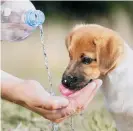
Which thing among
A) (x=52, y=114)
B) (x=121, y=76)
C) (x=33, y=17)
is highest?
(x=33, y=17)

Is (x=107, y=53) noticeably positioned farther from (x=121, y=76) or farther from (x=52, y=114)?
(x=52, y=114)

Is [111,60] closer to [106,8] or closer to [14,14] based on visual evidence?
[106,8]

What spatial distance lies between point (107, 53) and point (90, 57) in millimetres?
41

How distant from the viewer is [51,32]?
152cm

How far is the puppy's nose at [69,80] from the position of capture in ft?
4.74

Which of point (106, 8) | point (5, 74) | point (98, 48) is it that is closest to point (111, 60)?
point (98, 48)

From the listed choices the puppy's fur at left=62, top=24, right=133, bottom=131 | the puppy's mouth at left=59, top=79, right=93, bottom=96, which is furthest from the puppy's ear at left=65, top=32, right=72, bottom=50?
the puppy's mouth at left=59, top=79, right=93, bottom=96

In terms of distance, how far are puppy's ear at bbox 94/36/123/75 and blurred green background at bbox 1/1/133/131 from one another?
63 mm

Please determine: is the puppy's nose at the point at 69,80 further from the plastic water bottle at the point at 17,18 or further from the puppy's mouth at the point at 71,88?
the plastic water bottle at the point at 17,18

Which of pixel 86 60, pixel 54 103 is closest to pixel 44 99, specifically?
pixel 54 103

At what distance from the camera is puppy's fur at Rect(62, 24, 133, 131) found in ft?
4.71

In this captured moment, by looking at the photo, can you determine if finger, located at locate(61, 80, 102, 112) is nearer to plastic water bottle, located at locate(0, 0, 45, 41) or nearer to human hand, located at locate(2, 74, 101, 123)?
human hand, located at locate(2, 74, 101, 123)

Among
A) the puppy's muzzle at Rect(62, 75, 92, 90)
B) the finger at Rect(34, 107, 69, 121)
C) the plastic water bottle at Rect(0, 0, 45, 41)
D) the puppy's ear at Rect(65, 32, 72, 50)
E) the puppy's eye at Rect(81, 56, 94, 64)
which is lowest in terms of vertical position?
the finger at Rect(34, 107, 69, 121)

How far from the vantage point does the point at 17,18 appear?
4.85 ft
